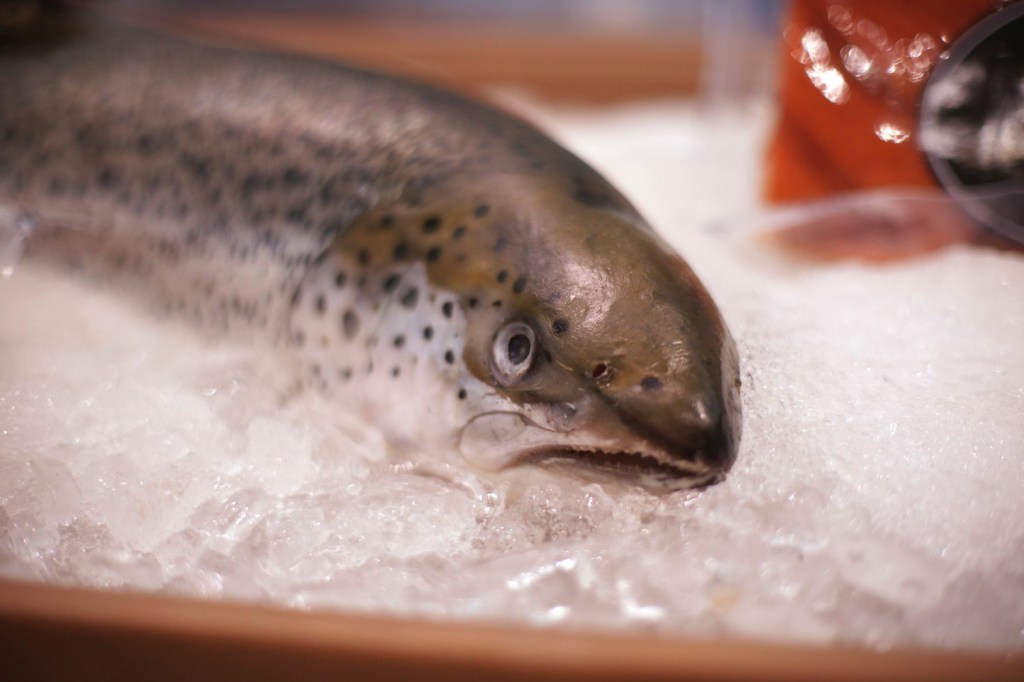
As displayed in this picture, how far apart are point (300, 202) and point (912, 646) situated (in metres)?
0.58

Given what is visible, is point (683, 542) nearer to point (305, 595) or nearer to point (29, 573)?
point (305, 595)

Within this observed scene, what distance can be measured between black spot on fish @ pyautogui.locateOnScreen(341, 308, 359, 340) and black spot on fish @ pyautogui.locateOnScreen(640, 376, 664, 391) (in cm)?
25

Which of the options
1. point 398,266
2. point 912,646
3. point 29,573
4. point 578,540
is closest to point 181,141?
point 398,266

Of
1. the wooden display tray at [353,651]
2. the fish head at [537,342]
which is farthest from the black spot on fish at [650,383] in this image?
the wooden display tray at [353,651]

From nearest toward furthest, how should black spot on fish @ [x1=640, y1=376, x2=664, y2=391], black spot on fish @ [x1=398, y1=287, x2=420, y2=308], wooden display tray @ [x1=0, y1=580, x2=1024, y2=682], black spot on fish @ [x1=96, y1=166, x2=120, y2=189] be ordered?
1. wooden display tray @ [x1=0, y1=580, x2=1024, y2=682]
2. black spot on fish @ [x1=640, y1=376, x2=664, y2=391]
3. black spot on fish @ [x1=398, y1=287, x2=420, y2=308]
4. black spot on fish @ [x1=96, y1=166, x2=120, y2=189]

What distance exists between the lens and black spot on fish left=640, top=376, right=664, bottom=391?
0.43m

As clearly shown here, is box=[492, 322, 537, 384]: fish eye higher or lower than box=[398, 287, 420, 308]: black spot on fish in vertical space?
lower

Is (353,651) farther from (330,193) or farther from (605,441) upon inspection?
(330,193)

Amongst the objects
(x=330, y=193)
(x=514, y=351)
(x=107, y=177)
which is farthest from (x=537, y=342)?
(x=107, y=177)

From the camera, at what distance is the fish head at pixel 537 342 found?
44 cm

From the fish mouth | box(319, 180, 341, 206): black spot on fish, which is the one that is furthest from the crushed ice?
box(319, 180, 341, 206): black spot on fish

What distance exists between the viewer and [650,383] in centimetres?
43

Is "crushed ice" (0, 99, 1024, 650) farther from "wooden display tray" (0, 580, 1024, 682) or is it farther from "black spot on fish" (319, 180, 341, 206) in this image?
"black spot on fish" (319, 180, 341, 206)

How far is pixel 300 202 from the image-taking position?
66cm
